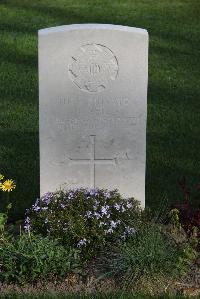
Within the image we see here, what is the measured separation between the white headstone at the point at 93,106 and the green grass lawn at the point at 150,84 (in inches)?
39.7

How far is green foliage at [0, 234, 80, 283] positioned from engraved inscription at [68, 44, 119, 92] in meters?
1.28

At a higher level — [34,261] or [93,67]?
[93,67]

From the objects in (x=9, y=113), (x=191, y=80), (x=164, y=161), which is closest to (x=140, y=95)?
(x=164, y=161)

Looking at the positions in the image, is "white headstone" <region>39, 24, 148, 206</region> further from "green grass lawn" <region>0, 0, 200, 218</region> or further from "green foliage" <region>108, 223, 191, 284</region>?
"green grass lawn" <region>0, 0, 200, 218</region>

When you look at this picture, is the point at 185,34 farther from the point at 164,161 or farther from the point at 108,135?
the point at 108,135

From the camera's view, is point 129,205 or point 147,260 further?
point 129,205

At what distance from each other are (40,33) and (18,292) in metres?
1.98

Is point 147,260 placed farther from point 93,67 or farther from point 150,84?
point 150,84

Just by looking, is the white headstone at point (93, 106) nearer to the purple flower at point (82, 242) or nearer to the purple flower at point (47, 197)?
the purple flower at point (47, 197)

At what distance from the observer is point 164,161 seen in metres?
9.01

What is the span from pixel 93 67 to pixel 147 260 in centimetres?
159

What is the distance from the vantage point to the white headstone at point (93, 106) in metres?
6.34

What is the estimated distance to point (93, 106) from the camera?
6480 millimetres

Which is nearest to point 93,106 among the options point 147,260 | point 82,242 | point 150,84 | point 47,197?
point 47,197
